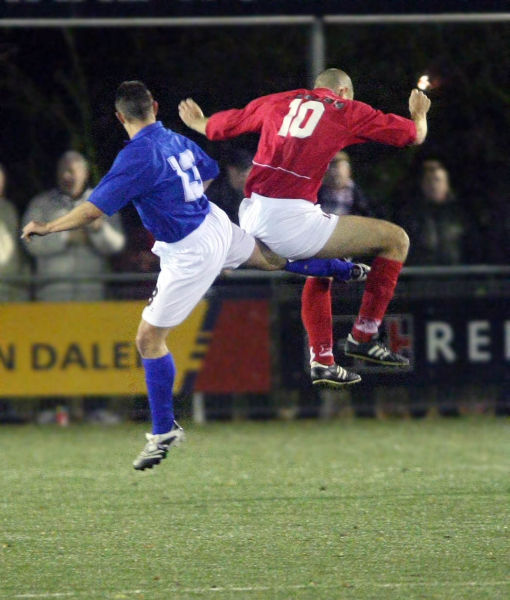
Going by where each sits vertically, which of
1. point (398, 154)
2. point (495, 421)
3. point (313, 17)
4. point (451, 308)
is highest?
point (313, 17)

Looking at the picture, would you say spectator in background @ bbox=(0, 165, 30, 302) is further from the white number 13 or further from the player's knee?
the white number 13

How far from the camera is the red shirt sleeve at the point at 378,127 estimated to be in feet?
24.3

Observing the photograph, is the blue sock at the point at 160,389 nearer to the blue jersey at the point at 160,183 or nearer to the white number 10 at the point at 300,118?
the blue jersey at the point at 160,183

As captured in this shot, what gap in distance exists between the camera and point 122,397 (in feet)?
43.3

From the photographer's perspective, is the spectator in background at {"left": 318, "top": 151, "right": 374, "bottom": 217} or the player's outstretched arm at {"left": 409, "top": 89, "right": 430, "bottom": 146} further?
the spectator in background at {"left": 318, "top": 151, "right": 374, "bottom": 217}

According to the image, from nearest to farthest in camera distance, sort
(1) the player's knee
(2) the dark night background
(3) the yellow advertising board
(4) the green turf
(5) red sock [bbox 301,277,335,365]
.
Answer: (4) the green turf, (1) the player's knee, (5) red sock [bbox 301,277,335,365], (3) the yellow advertising board, (2) the dark night background

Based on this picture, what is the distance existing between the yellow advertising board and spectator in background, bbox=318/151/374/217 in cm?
162

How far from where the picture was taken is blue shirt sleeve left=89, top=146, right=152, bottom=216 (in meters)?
7.20

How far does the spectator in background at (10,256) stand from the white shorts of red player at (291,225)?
5.68 meters

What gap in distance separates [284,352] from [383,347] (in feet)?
17.7

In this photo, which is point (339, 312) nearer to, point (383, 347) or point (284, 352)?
point (284, 352)

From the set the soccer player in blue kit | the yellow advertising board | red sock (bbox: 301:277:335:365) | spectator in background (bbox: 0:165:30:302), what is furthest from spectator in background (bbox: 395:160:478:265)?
the soccer player in blue kit

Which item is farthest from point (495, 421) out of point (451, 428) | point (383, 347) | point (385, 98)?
point (383, 347)

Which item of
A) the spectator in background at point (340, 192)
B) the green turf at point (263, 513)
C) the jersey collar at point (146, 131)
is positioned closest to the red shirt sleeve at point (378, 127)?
the jersey collar at point (146, 131)
